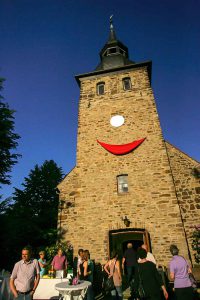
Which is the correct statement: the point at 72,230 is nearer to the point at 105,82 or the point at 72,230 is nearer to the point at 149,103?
the point at 149,103

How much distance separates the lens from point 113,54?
16906 millimetres

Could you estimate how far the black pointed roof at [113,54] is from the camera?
15391 mm

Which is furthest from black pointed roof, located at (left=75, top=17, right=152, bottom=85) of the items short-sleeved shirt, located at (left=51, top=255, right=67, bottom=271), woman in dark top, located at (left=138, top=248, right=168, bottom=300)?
woman in dark top, located at (left=138, top=248, right=168, bottom=300)

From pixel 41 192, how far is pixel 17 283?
64.7 feet

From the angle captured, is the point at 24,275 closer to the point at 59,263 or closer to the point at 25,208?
the point at 59,263

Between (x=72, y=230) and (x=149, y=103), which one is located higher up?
(x=149, y=103)

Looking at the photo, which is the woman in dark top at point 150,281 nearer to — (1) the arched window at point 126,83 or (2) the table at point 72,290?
(2) the table at point 72,290

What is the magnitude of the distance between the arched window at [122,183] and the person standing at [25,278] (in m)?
6.88

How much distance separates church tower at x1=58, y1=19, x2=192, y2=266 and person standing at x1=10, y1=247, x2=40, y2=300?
609 centimetres

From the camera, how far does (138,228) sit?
9.31 m

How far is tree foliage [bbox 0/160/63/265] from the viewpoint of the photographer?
17.8 meters

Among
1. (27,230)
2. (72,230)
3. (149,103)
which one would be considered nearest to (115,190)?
(72,230)

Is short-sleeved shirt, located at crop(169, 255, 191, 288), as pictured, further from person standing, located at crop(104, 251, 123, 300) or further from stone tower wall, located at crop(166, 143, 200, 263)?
stone tower wall, located at crop(166, 143, 200, 263)

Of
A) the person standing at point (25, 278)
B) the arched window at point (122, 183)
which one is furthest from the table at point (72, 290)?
the arched window at point (122, 183)
